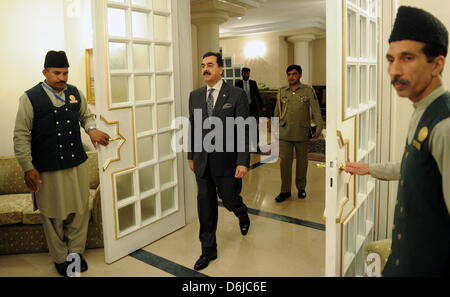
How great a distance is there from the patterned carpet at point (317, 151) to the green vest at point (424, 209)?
16.6 feet

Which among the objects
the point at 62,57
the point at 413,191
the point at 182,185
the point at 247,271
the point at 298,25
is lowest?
the point at 247,271

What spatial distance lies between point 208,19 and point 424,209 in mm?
6429

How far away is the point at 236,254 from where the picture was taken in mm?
3217

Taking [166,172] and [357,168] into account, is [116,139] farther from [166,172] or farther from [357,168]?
[357,168]

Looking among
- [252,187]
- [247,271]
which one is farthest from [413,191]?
[252,187]

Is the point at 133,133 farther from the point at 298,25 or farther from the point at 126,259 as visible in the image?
the point at 298,25

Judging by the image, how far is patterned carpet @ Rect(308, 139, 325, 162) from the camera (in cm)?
648

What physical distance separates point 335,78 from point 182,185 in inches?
90.4

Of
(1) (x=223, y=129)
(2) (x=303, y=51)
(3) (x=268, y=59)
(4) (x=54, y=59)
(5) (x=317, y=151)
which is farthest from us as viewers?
(3) (x=268, y=59)

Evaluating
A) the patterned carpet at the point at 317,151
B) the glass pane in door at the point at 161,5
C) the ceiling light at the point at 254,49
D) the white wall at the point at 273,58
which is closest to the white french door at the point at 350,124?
the glass pane in door at the point at 161,5

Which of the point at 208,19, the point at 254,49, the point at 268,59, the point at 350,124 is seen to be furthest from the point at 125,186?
the point at 254,49

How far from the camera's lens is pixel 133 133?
320 centimetres

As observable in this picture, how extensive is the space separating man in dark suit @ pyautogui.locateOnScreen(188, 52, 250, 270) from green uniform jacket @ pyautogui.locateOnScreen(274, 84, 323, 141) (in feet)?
4.85

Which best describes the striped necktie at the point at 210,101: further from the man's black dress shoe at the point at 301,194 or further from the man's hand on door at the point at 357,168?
the man's black dress shoe at the point at 301,194
